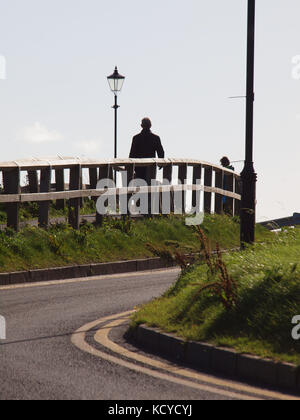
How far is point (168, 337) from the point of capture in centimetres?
882

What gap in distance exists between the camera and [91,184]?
19.2m

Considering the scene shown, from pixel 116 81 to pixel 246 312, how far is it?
74.8 feet

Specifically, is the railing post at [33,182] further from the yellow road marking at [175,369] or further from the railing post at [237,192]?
the railing post at [237,192]

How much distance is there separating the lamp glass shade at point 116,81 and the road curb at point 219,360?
2223 centimetres

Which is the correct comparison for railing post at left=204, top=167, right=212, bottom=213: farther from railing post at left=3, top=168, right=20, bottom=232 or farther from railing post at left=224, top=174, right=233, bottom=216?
railing post at left=3, top=168, right=20, bottom=232

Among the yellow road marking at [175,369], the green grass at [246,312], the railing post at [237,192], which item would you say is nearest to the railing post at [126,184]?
the railing post at [237,192]

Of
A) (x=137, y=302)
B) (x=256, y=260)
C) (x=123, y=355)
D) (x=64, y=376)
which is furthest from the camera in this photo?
(x=137, y=302)

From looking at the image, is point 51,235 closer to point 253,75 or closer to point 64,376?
point 253,75

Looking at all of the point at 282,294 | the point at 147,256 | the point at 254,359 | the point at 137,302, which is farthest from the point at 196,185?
the point at 254,359

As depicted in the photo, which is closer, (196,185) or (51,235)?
(51,235)

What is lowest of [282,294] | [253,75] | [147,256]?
[147,256]

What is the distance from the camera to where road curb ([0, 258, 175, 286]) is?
14742mm

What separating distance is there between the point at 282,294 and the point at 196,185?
43.6ft

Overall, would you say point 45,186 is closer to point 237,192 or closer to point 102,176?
point 102,176
